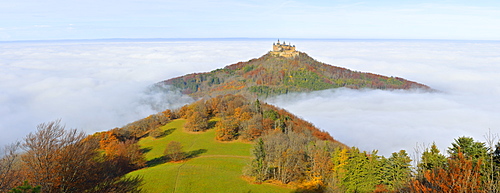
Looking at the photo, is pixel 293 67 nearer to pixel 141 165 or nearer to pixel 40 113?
→ pixel 141 165

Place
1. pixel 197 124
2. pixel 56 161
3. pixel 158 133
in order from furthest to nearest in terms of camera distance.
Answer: pixel 197 124
pixel 158 133
pixel 56 161

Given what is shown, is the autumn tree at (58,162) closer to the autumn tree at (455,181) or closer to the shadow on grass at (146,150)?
the autumn tree at (455,181)

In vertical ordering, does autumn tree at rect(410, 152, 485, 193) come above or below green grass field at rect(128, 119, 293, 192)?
above

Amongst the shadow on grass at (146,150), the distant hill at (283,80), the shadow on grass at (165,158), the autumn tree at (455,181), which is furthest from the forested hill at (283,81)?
the autumn tree at (455,181)

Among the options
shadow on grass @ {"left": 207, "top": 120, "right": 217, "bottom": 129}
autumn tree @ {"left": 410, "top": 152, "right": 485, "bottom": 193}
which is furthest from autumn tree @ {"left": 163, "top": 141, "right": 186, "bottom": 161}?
autumn tree @ {"left": 410, "top": 152, "right": 485, "bottom": 193}

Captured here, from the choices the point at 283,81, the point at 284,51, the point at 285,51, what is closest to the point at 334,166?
the point at 283,81

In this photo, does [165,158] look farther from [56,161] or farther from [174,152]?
[56,161]

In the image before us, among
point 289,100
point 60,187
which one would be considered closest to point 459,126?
point 289,100

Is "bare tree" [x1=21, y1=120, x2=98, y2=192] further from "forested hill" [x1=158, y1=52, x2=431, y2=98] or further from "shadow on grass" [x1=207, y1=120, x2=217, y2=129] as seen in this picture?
"forested hill" [x1=158, y1=52, x2=431, y2=98]
